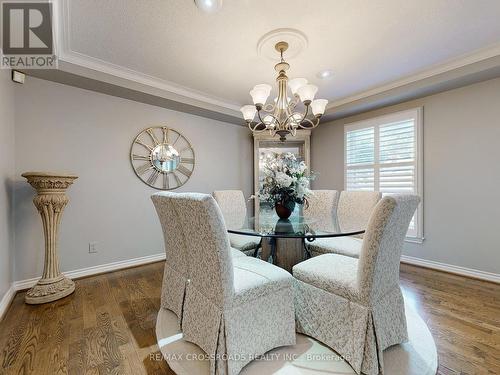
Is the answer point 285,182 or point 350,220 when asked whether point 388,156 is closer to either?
point 350,220

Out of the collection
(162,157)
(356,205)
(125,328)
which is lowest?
(125,328)

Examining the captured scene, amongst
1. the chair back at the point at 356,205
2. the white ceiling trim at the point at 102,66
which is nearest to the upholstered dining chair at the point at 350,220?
the chair back at the point at 356,205

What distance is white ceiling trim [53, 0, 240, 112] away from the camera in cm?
189

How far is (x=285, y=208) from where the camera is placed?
2314mm

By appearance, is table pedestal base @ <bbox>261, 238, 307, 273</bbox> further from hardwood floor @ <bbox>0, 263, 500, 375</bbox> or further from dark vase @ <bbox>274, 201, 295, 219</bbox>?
hardwood floor @ <bbox>0, 263, 500, 375</bbox>

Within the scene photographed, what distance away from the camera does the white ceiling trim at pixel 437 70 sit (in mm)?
2359

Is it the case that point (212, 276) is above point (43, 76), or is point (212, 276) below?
below

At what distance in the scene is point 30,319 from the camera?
6.23ft

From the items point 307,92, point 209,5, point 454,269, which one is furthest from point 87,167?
point 454,269

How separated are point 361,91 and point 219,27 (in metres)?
2.36

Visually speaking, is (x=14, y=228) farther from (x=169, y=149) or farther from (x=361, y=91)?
(x=361, y=91)

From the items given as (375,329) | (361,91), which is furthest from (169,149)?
(375,329)

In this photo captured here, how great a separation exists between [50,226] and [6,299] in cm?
70

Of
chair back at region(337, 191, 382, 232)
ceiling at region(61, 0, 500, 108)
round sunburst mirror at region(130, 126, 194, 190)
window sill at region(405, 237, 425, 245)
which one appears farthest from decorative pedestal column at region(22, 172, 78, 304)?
window sill at region(405, 237, 425, 245)
